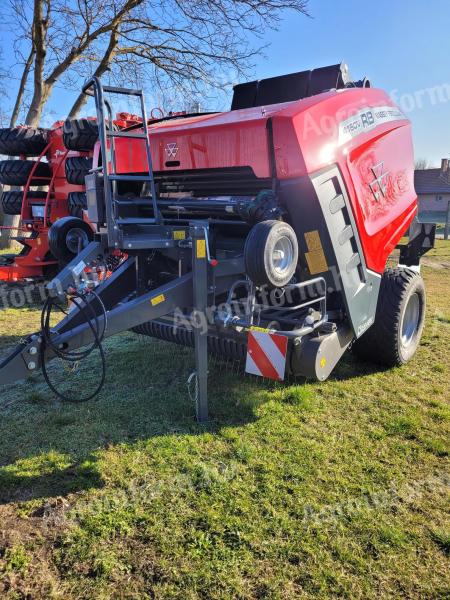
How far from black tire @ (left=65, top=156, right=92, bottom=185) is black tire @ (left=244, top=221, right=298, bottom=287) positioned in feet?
16.4

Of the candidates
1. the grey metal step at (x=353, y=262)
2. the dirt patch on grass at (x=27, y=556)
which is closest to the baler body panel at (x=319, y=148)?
the grey metal step at (x=353, y=262)

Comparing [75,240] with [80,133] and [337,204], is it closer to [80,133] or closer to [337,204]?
[337,204]

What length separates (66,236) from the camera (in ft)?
12.6

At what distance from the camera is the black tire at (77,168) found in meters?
6.93

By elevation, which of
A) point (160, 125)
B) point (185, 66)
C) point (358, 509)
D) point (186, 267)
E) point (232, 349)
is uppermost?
point (185, 66)

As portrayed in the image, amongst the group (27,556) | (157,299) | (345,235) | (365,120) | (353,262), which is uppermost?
(365,120)

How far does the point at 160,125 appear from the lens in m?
3.98

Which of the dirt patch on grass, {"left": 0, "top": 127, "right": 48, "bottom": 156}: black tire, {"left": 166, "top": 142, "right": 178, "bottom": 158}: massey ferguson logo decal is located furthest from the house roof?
the dirt patch on grass

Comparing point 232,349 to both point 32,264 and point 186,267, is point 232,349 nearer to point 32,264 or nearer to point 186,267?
point 186,267

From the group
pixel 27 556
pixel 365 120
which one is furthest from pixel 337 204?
pixel 27 556

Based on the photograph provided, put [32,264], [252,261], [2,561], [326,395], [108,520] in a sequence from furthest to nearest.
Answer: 1. [32,264]
2. [326,395]
3. [252,261]
4. [108,520]
5. [2,561]

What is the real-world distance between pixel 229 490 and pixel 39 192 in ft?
22.9

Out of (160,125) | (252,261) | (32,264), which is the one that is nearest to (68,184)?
(32,264)

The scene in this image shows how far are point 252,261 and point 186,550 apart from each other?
145cm
